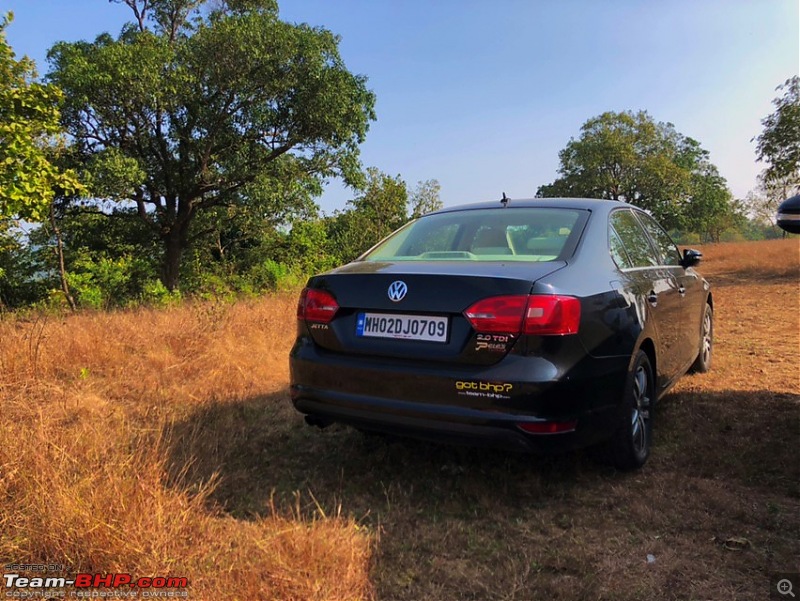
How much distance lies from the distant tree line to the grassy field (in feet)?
22.9

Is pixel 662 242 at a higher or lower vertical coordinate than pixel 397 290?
higher

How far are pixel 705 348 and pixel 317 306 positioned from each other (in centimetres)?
412

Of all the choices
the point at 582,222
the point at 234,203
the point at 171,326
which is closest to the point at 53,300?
the point at 234,203

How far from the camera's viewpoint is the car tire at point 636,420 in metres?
2.84

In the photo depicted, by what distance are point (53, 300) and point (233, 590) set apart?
14913 mm

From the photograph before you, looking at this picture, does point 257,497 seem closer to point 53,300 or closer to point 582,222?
point 582,222

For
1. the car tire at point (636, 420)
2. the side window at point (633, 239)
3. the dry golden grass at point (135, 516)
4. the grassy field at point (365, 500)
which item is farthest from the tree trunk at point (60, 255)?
the car tire at point (636, 420)

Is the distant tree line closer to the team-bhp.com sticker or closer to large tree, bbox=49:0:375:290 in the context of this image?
large tree, bbox=49:0:375:290

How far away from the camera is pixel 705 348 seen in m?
5.23

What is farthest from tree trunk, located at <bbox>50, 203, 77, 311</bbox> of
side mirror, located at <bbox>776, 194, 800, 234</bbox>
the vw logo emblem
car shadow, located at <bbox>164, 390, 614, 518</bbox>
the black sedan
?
side mirror, located at <bbox>776, 194, 800, 234</bbox>

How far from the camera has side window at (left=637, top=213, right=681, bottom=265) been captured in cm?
416

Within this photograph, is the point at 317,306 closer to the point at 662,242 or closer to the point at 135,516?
the point at 135,516

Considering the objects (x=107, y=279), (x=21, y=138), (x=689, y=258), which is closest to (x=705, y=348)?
(x=689, y=258)

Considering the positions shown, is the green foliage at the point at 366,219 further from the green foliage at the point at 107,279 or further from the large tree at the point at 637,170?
the large tree at the point at 637,170
